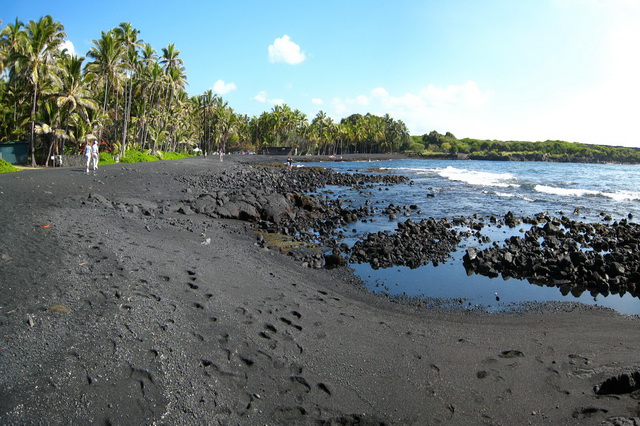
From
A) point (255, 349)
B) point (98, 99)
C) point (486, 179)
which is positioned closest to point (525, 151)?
point (486, 179)

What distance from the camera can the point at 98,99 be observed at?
5434 centimetres

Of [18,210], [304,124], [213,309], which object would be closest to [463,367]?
[213,309]

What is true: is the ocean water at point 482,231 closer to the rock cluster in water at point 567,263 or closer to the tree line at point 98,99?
the rock cluster in water at point 567,263

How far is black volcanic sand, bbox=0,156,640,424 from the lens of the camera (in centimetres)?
508

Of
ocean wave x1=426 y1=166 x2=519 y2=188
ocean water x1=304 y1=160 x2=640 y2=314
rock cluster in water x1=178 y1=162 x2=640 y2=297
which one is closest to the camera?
ocean water x1=304 y1=160 x2=640 y2=314

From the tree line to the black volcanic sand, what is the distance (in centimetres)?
3135

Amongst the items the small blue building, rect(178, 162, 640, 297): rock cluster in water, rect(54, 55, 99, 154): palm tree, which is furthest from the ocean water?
the small blue building

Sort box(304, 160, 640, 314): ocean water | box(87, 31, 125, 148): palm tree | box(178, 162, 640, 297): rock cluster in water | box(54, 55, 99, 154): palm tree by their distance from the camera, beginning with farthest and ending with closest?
box(87, 31, 125, 148): palm tree
box(54, 55, 99, 154): palm tree
box(178, 162, 640, 297): rock cluster in water
box(304, 160, 640, 314): ocean water

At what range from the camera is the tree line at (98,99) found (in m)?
35.0

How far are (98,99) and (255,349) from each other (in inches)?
2327

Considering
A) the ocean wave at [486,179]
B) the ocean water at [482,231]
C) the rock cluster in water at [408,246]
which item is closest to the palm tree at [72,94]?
the ocean water at [482,231]

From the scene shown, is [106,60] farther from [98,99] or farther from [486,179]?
[486,179]

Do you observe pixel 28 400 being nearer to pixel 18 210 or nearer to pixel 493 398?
pixel 493 398

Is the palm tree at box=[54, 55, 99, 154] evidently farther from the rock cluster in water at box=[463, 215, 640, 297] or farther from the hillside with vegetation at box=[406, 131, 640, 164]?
the hillside with vegetation at box=[406, 131, 640, 164]
